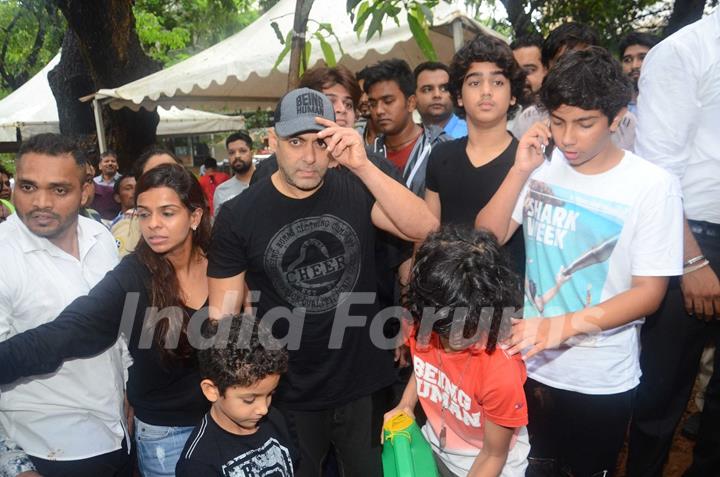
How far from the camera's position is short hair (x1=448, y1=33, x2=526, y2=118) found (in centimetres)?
265

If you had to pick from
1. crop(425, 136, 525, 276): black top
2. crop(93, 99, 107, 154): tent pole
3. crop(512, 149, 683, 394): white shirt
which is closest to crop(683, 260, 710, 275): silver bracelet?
crop(512, 149, 683, 394): white shirt

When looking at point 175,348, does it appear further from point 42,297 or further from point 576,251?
point 576,251

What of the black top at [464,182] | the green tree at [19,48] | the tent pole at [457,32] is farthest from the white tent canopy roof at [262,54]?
the green tree at [19,48]

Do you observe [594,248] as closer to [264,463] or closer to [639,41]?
[264,463]

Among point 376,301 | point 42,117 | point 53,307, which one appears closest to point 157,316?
point 53,307

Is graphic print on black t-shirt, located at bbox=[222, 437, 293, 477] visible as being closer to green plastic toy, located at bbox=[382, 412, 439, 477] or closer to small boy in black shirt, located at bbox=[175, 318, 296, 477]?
small boy in black shirt, located at bbox=[175, 318, 296, 477]

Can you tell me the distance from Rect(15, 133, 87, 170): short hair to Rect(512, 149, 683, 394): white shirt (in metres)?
1.82

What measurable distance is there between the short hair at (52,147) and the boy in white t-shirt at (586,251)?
1.68m

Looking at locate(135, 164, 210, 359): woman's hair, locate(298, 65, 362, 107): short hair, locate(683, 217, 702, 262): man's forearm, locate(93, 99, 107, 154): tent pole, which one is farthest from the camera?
locate(93, 99, 107, 154): tent pole

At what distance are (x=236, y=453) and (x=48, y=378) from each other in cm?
78

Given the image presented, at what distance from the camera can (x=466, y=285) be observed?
5.71ft

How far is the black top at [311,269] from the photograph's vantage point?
223cm

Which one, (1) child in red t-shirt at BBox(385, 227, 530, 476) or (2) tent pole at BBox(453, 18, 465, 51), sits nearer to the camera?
(1) child in red t-shirt at BBox(385, 227, 530, 476)

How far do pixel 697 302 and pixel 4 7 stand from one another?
2455 centimetres
